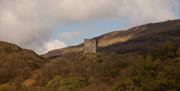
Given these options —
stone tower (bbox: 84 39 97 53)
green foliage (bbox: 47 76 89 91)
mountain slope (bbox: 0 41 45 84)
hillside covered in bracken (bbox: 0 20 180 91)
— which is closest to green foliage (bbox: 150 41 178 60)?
hillside covered in bracken (bbox: 0 20 180 91)

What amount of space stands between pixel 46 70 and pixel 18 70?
11552mm

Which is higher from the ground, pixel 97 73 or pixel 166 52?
pixel 166 52

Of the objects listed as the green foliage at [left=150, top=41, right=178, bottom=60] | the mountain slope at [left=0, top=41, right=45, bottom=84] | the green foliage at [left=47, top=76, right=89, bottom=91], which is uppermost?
the green foliage at [left=150, top=41, right=178, bottom=60]

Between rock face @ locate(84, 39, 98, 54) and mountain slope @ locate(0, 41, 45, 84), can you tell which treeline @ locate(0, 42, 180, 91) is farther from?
rock face @ locate(84, 39, 98, 54)

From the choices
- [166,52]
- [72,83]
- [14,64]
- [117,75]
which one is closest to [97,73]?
[117,75]

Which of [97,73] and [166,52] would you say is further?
[97,73]

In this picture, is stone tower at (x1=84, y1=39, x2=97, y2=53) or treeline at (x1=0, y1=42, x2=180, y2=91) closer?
treeline at (x1=0, y1=42, x2=180, y2=91)

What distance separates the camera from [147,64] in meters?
58.7

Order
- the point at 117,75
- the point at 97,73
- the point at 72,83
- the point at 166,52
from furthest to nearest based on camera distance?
the point at 97,73
the point at 117,75
the point at 72,83
the point at 166,52

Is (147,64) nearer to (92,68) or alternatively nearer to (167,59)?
(167,59)

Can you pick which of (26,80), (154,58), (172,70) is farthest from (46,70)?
(172,70)

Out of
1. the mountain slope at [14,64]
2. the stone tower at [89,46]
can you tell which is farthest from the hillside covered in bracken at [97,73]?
the stone tower at [89,46]

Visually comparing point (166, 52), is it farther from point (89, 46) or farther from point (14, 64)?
point (89, 46)

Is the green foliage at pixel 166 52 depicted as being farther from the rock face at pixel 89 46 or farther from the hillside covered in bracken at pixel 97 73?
the rock face at pixel 89 46
